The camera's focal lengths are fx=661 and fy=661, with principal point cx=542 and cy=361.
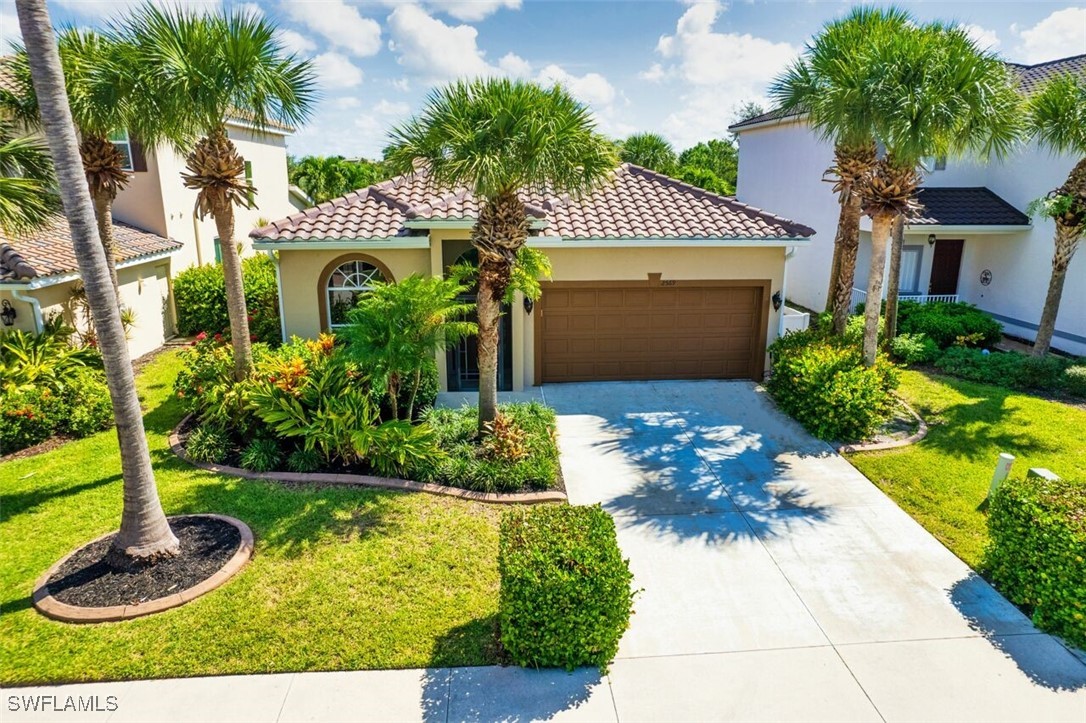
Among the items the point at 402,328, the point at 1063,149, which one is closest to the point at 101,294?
the point at 402,328

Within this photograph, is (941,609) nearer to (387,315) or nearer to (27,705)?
(387,315)

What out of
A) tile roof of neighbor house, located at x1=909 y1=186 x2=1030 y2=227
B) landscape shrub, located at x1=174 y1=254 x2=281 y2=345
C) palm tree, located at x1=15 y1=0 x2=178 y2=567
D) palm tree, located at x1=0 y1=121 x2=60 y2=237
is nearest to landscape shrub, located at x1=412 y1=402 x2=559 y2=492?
palm tree, located at x1=15 y1=0 x2=178 y2=567

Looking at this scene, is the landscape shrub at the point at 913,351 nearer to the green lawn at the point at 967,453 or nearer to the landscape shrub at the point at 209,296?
the green lawn at the point at 967,453

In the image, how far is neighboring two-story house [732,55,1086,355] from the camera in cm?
1859

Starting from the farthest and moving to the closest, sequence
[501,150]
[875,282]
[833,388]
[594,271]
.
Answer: [594,271] < [875,282] < [833,388] < [501,150]

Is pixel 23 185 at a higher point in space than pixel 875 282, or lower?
higher

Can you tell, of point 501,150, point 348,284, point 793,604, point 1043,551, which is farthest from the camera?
point 348,284

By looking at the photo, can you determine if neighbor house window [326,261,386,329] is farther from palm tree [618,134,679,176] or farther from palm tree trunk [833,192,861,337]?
palm tree [618,134,679,176]

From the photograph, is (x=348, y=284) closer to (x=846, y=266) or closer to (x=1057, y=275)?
(x=846, y=266)

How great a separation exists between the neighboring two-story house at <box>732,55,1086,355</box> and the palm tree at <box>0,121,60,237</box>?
17208mm

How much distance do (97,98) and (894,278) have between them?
16.4m

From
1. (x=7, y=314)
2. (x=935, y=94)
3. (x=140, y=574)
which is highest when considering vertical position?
(x=935, y=94)

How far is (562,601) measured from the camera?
616cm

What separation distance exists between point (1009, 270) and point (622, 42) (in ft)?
44.7
